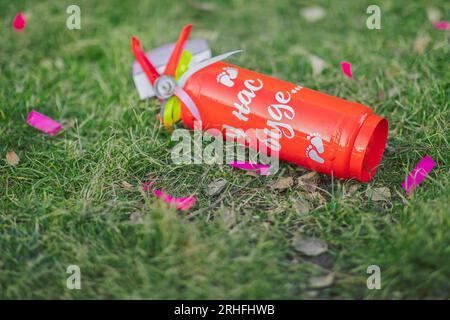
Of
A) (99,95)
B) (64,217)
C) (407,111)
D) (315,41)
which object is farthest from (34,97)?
(407,111)

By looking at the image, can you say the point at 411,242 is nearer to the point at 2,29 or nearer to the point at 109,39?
the point at 109,39

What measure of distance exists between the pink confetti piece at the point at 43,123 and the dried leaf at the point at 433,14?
7.34 feet

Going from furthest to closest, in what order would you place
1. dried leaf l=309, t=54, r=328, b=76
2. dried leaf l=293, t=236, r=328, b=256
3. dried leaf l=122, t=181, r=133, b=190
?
dried leaf l=309, t=54, r=328, b=76 → dried leaf l=122, t=181, r=133, b=190 → dried leaf l=293, t=236, r=328, b=256

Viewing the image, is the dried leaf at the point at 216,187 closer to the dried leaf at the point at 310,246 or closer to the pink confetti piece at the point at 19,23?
the dried leaf at the point at 310,246

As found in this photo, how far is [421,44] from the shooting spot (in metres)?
3.03

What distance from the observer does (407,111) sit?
263cm

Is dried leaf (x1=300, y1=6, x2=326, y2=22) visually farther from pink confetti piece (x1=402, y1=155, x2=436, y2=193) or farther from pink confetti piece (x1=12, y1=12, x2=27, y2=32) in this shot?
pink confetti piece (x1=12, y1=12, x2=27, y2=32)

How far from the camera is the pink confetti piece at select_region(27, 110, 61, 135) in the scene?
268 cm

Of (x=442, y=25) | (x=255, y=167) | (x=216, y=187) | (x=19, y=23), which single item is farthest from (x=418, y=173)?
(x=19, y=23)

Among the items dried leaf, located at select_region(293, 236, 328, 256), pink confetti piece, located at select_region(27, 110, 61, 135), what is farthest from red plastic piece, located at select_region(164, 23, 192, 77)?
dried leaf, located at select_region(293, 236, 328, 256)

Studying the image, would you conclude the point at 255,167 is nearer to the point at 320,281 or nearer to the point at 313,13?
the point at 320,281

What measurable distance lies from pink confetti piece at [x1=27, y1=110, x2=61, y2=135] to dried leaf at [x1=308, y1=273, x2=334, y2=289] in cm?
148

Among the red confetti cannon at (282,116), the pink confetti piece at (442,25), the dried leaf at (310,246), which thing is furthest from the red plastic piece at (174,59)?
the pink confetti piece at (442,25)

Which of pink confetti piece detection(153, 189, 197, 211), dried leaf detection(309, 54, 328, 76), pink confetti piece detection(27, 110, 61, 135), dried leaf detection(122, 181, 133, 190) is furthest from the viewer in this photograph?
dried leaf detection(309, 54, 328, 76)
